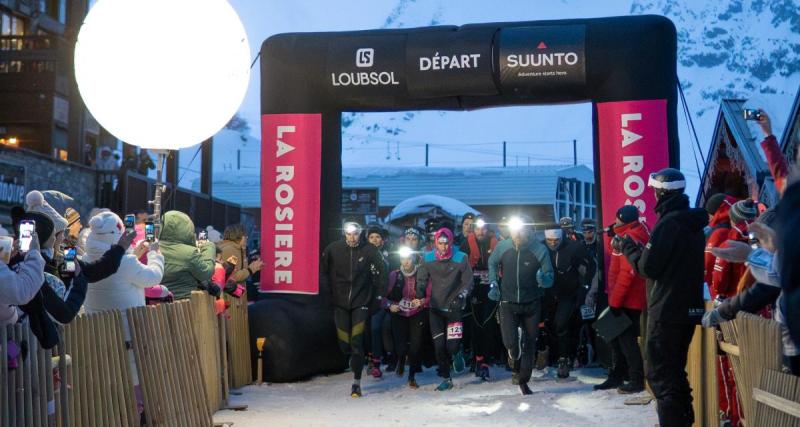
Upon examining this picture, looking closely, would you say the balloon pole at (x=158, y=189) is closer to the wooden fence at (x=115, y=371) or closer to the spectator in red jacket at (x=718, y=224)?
the wooden fence at (x=115, y=371)

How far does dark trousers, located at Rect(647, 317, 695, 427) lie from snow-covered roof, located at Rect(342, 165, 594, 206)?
129 ft

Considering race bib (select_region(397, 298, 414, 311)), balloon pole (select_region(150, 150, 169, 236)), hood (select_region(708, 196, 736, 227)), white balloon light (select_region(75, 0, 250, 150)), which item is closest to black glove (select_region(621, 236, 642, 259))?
hood (select_region(708, 196, 736, 227))

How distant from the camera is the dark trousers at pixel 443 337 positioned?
11.2 metres

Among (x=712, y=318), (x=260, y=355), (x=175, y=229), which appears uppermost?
(x=175, y=229)

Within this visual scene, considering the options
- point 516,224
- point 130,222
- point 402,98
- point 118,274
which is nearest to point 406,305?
point 516,224

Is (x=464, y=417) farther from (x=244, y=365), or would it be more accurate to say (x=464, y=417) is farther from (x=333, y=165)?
(x=333, y=165)

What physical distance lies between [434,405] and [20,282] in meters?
5.73

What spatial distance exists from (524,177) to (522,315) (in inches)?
1487

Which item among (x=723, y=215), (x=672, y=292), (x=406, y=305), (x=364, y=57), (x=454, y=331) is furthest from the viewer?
(x=364, y=57)

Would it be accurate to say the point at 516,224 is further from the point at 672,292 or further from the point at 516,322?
the point at 672,292

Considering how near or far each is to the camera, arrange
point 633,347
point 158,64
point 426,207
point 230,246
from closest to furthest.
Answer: point 158,64
point 633,347
point 230,246
point 426,207

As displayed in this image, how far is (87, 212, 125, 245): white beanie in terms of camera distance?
22.1ft

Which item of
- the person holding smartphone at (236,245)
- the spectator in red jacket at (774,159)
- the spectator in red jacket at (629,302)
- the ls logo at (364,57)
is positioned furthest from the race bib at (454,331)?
the spectator in red jacket at (774,159)

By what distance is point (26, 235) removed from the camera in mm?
4750
